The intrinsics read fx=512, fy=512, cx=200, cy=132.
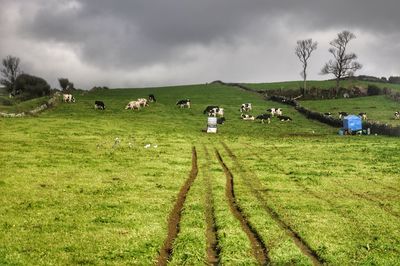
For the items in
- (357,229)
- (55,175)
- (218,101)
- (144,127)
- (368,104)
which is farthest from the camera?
(218,101)

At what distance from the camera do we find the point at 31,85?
A: 5281 inches

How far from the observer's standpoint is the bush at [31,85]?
5103 inches

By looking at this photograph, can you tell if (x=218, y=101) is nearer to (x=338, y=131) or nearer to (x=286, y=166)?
(x=338, y=131)

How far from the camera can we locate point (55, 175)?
101 ft

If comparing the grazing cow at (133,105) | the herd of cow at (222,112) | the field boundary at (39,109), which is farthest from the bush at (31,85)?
the grazing cow at (133,105)

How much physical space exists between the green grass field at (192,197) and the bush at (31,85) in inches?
2983

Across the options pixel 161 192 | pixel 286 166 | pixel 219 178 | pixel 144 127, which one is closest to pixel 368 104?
pixel 144 127

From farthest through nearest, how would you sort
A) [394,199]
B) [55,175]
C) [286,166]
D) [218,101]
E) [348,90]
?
[348,90]
[218,101]
[286,166]
[55,175]
[394,199]

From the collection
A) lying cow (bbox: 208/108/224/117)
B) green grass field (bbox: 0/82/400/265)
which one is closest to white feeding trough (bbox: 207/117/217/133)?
green grass field (bbox: 0/82/400/265)

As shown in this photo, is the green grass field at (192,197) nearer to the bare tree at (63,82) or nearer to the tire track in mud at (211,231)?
the tire track in mud at (211,231)

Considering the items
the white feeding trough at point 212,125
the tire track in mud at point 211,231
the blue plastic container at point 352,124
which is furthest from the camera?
the white feeding trough at point 212,125

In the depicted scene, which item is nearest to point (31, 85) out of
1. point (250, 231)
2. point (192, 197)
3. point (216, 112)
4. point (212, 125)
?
point (216, 112)

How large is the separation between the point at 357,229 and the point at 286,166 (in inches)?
664

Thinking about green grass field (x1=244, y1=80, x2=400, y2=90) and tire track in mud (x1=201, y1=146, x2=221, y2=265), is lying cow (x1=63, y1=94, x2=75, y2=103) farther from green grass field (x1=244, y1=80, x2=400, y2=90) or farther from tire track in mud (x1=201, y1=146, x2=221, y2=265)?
tire track in mud (x1=201, y1=146, x2=221, y2=265)
